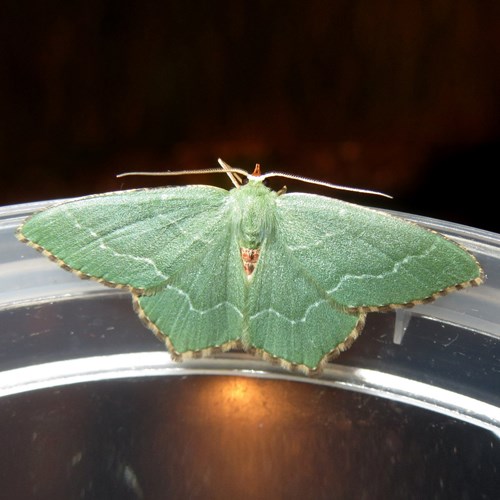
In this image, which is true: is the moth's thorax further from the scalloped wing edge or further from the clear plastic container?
the clear plastic container

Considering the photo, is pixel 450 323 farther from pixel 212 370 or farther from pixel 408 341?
pixel 212 370

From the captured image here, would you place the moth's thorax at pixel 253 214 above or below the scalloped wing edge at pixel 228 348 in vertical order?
above

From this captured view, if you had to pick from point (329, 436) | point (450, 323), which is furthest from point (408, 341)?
point (329, 436)

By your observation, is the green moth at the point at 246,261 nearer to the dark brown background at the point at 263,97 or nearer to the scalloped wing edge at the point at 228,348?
the scalloped wing edge at the point at 228,348

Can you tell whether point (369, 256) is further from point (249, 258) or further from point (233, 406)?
point (233, 406)

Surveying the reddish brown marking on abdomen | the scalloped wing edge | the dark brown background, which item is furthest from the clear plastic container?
the dark brown background

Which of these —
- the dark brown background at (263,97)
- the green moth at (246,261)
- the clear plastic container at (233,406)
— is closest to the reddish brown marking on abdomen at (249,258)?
the green moth at (246,261)

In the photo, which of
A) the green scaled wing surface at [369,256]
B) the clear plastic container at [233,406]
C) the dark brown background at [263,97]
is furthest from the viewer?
the dark brown background at [263,97]
